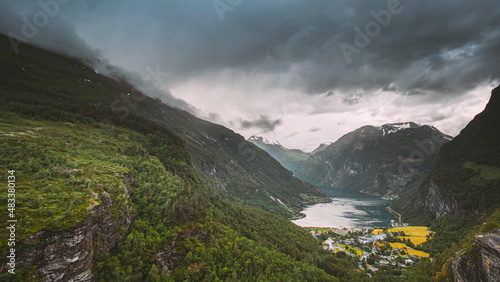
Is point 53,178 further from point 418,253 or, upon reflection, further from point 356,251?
point 418,253

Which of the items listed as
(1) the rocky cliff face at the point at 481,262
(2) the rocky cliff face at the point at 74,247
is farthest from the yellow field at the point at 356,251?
(2) the rocky cliff face at the point at 74,247

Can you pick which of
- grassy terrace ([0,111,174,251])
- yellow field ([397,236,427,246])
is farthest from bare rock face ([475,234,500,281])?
yellow field ([397,236,427,246])

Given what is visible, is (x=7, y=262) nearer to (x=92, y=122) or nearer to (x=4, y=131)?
(x=4, y=131)

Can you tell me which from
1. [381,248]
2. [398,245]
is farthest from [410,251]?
[381,248]

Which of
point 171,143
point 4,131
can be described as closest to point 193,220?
point 4,131

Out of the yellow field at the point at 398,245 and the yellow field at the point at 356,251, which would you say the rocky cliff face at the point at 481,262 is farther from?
the yellow field at the point at 398,245
